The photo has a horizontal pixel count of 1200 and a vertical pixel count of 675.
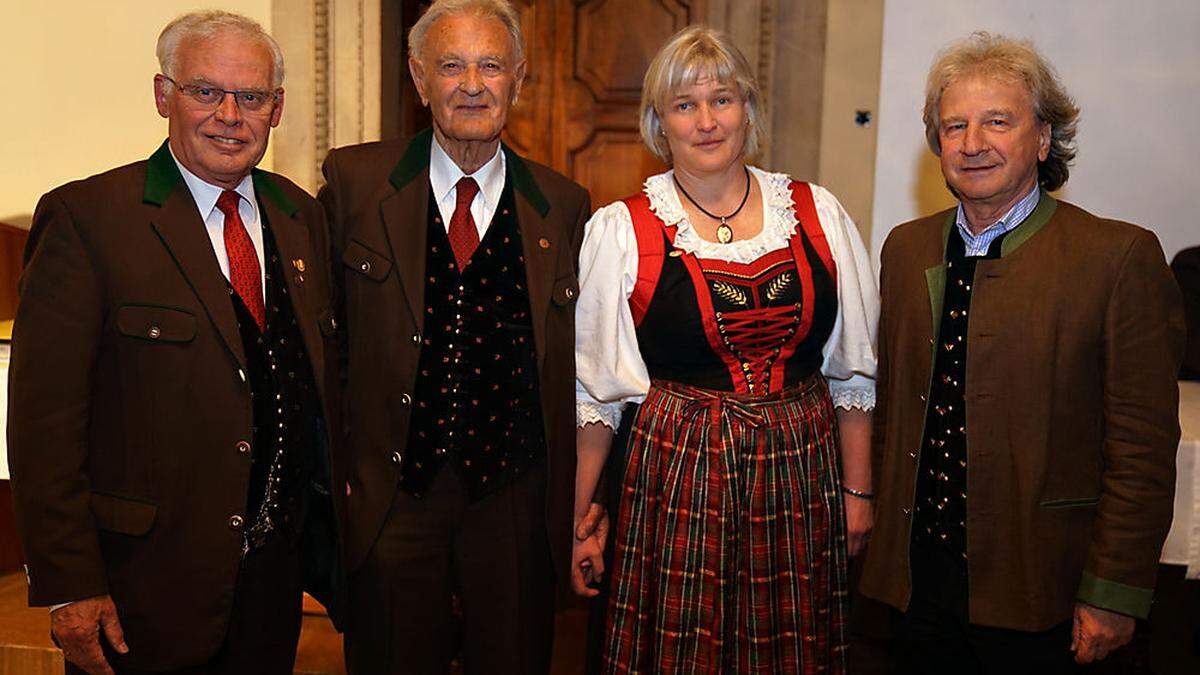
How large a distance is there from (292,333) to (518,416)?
0.47 meters

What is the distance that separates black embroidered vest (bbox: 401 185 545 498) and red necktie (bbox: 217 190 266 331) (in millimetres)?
327

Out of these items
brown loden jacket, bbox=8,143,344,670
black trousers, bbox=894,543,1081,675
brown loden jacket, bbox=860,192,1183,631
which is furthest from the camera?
black trousers, bbox=894,543,1081,675

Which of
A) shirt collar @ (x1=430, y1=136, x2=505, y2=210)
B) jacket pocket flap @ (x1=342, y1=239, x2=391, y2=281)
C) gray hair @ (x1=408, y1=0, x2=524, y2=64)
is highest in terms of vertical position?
gray hair @ (x1=408, y1=0, x2=524, y2=64)

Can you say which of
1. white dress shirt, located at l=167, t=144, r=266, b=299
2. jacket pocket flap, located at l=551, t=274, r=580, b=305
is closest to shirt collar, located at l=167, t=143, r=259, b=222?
white dress shirt, located at l=167, t=144, r=266, b=299

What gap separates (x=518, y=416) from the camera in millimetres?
2047

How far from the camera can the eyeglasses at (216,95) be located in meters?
1.75

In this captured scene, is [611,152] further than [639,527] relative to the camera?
Yes

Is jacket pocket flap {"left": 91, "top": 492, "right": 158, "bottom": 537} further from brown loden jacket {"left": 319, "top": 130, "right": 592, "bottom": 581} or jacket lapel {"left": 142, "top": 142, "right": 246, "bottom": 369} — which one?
brown loden jacket {"left": 319, "top": 130, "right": 592, "bottom": 581}

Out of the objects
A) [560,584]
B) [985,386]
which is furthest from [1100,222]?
[560,584]

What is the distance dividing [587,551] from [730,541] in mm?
336

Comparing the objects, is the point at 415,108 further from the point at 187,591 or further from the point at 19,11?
the point at 187,591

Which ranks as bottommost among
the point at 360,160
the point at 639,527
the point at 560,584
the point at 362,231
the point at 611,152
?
the point at 560,584

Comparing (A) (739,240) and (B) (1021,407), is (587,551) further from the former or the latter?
(B) (1021,407)

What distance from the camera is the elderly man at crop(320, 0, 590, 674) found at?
198 cm
